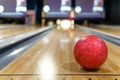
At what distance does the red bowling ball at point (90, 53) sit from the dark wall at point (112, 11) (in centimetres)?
794

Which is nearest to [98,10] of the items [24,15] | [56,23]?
[56,23]

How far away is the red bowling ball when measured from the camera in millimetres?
2357

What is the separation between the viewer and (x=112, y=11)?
10969 millimetres

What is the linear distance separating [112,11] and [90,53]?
8.87m

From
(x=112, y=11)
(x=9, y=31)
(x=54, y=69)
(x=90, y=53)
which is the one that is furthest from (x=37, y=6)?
(x=90, y=53)

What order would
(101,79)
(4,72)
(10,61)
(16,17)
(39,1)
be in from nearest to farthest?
1. (101,79)
2. (4,72)
3. (10,61)
4. (16,17)
5. (39,1)

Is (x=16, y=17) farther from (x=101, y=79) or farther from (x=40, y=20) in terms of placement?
(x=101, y=79)

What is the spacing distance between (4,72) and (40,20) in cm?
938

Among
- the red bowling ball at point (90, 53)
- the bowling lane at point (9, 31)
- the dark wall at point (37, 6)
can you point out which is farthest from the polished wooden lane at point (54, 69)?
the dark wall at point (37, 6)

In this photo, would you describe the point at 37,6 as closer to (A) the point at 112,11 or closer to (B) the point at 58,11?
(B) the point at 58,11

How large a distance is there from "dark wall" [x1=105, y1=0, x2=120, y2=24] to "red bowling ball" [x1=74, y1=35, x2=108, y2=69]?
7.94 metres

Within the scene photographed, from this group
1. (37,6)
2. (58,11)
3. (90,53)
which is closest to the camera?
(90,53)

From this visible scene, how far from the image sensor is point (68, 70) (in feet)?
8.02

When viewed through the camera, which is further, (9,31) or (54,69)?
(9,31)
